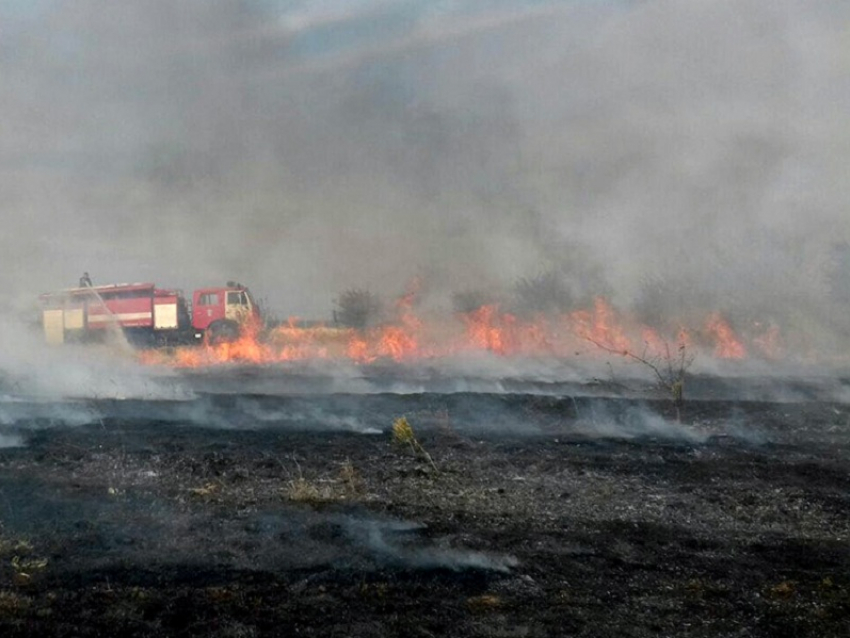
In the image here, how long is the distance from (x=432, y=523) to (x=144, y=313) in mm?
29180

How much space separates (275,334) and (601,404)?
1751cm

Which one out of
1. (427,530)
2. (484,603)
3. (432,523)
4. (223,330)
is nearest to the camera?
(484,603)

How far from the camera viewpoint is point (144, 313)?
33.8m

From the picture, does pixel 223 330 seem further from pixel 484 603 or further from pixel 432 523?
pixel 484 603

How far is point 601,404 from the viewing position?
→ 15.9 meters

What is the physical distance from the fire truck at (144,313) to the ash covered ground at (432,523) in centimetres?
1800

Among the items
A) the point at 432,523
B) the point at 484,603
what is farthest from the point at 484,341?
the point at 484,603

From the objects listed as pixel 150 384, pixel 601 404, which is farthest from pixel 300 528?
pixel 150 384

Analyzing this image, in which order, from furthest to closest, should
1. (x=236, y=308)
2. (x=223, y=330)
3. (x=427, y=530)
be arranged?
(x=236, y=308) < (x=223, y=330) < (x=427, y=530)

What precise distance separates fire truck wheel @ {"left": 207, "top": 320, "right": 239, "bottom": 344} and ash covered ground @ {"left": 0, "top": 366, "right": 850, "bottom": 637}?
16.9 m

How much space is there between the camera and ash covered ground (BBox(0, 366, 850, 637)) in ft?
17.9

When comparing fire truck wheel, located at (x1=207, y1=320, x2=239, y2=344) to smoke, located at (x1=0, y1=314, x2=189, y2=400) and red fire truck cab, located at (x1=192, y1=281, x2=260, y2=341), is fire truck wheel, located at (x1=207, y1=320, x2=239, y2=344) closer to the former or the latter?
red fire truck cab, located at (x1=192, y1=281, x2=260, y2=341)

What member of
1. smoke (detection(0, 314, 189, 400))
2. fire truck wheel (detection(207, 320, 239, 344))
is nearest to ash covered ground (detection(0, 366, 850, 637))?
smoke (detection(0, 314, 189, 400))

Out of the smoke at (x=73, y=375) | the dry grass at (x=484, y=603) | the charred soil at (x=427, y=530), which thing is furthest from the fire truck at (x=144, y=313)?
the dry grass at (x=484, y=603)
